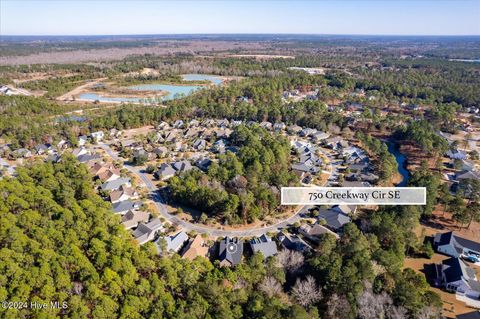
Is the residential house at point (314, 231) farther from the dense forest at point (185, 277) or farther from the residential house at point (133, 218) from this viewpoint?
the residential house at point (133, 218)

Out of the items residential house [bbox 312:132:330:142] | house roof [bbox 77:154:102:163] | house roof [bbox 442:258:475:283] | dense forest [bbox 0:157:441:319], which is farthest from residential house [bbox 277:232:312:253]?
house roof [bbox 77:154:102:163]

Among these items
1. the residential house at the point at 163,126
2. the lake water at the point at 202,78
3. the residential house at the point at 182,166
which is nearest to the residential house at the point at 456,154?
the residential house at the point at 182,166

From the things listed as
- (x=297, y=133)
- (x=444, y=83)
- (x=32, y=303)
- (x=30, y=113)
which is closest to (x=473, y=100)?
(x=444, y=83)

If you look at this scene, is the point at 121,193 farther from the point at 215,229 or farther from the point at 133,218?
the point at 215,229

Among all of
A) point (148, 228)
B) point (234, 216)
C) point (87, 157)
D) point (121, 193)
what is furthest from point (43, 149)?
point (234, 216)

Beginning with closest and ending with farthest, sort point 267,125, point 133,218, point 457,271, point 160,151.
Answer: point 457,271 < point 133,218 < point 160,151 < point 267,125

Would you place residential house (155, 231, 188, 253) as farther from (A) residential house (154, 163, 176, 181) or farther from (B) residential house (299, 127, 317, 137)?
(B) residential house (299, 127, 317, 137)
